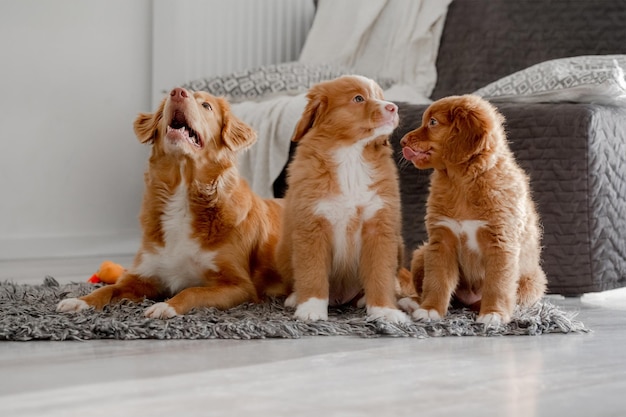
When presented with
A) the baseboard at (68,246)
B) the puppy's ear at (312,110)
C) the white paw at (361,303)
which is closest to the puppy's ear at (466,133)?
the puppy's ear at (312,110)

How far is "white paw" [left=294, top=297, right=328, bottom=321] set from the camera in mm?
2266

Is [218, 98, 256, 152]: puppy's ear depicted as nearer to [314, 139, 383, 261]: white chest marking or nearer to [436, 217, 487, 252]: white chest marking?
[314, 139, 383, 261]: white chest marking

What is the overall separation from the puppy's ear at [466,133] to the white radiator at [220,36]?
2.73 meters

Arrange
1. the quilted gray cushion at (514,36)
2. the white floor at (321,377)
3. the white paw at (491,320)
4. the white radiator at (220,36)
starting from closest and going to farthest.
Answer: the white floor at (321,377)
the white paw at (491,320)
the quilted gray cushion at (514,36)
the white radiator at (220,36)

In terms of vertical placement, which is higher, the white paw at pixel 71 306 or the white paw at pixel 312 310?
the white paw at pixel 312 310

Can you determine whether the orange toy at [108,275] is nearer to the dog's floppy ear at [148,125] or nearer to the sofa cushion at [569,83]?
the dog's floppy ear at [148,125]

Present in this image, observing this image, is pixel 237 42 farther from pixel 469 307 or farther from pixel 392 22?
pixel 469 307

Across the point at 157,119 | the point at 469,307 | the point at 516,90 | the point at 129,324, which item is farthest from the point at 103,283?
the point at 516,90

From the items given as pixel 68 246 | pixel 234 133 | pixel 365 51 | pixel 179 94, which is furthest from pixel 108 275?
pixel 365 51

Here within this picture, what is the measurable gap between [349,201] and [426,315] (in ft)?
1.21

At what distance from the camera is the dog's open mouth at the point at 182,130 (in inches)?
96.7

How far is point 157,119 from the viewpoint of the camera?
2557mm

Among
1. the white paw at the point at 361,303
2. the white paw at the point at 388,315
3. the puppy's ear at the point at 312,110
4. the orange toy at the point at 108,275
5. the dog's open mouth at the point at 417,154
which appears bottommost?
the orange toy at the point at 108,275

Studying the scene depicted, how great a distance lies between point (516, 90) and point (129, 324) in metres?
1.84
